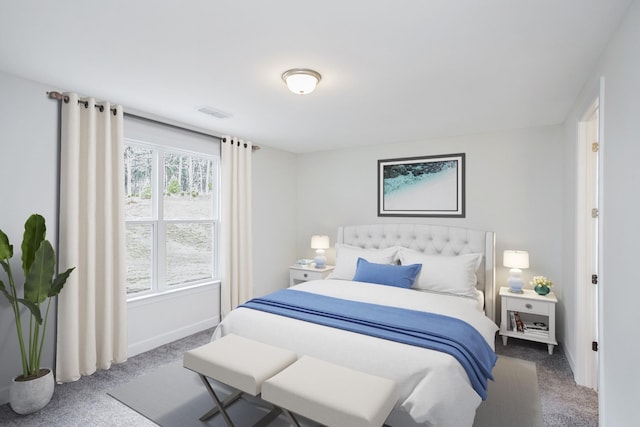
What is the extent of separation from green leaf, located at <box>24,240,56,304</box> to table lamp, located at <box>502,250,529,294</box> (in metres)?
4.19

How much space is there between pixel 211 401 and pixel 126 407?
23.9 inches

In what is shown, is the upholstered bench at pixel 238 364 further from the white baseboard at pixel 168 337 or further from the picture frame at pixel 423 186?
the picture frame at pixel 423 186

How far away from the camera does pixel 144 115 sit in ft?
11.3

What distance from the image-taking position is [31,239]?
2.44 m

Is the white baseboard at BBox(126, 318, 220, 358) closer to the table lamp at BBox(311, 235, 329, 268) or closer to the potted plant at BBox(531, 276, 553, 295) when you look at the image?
the table lamp at BBox(311, 235, 329, 268)

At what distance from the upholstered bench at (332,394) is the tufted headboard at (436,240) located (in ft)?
8.30

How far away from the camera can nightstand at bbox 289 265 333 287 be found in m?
4.79

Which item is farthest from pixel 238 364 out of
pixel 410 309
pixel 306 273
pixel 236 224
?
pixel 306 273

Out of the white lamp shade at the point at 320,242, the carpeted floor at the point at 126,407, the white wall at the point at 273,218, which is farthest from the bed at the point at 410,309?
the white wall at the point at 273,218

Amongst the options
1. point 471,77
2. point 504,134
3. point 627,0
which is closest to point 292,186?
point 504,134

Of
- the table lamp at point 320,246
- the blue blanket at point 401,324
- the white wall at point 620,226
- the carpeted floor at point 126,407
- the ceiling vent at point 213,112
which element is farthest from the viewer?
the table lamp at point 320,246

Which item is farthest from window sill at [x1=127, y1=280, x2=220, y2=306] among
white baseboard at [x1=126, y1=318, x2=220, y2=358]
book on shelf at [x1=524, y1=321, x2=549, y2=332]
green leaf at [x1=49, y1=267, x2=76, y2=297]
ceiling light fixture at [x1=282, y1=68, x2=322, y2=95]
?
book on shelf at [x1=524, y1=321, x2=549, y2=332]

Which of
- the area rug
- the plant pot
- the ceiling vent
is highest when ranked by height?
the ceiling vent

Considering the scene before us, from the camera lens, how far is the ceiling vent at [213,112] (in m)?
3.24
